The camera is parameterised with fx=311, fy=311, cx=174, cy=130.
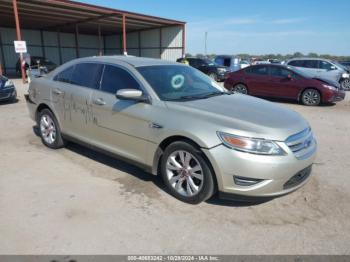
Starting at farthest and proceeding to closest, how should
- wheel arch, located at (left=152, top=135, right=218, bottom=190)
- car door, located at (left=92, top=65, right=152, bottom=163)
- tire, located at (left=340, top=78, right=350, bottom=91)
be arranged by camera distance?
tire, located at (left=340, top=78, right=350, bottom=91), car door, located at (left=92, top=65, right=152, bottom=163), wheel arch, located at (left=152, top=135, right=218, bottom=190)

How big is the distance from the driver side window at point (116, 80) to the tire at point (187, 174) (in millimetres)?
1016

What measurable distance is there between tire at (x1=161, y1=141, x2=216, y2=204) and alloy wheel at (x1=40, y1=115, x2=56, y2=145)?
2643mm

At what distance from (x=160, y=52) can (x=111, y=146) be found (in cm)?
2623

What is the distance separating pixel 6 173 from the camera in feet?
14.7

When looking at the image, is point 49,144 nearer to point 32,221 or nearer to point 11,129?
point 11,129

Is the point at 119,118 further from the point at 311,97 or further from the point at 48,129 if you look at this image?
the point at 311,97

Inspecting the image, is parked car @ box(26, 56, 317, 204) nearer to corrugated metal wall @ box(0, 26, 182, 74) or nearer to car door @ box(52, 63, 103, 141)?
car door @ box(52, 63, 103, 141)

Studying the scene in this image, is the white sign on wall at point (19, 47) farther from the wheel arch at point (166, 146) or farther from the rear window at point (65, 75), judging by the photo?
the wheel arch at point (166, 146)

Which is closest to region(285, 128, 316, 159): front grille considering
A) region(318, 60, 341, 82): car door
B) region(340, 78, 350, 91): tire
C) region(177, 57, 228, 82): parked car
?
region(318, 60, 341, 82): car door

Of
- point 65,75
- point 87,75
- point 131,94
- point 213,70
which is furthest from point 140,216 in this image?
point 213,70

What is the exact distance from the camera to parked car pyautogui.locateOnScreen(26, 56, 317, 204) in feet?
10.5

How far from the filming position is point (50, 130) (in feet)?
18.2

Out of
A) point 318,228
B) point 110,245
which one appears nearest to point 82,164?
point 110,245

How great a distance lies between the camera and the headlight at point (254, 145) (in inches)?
124
